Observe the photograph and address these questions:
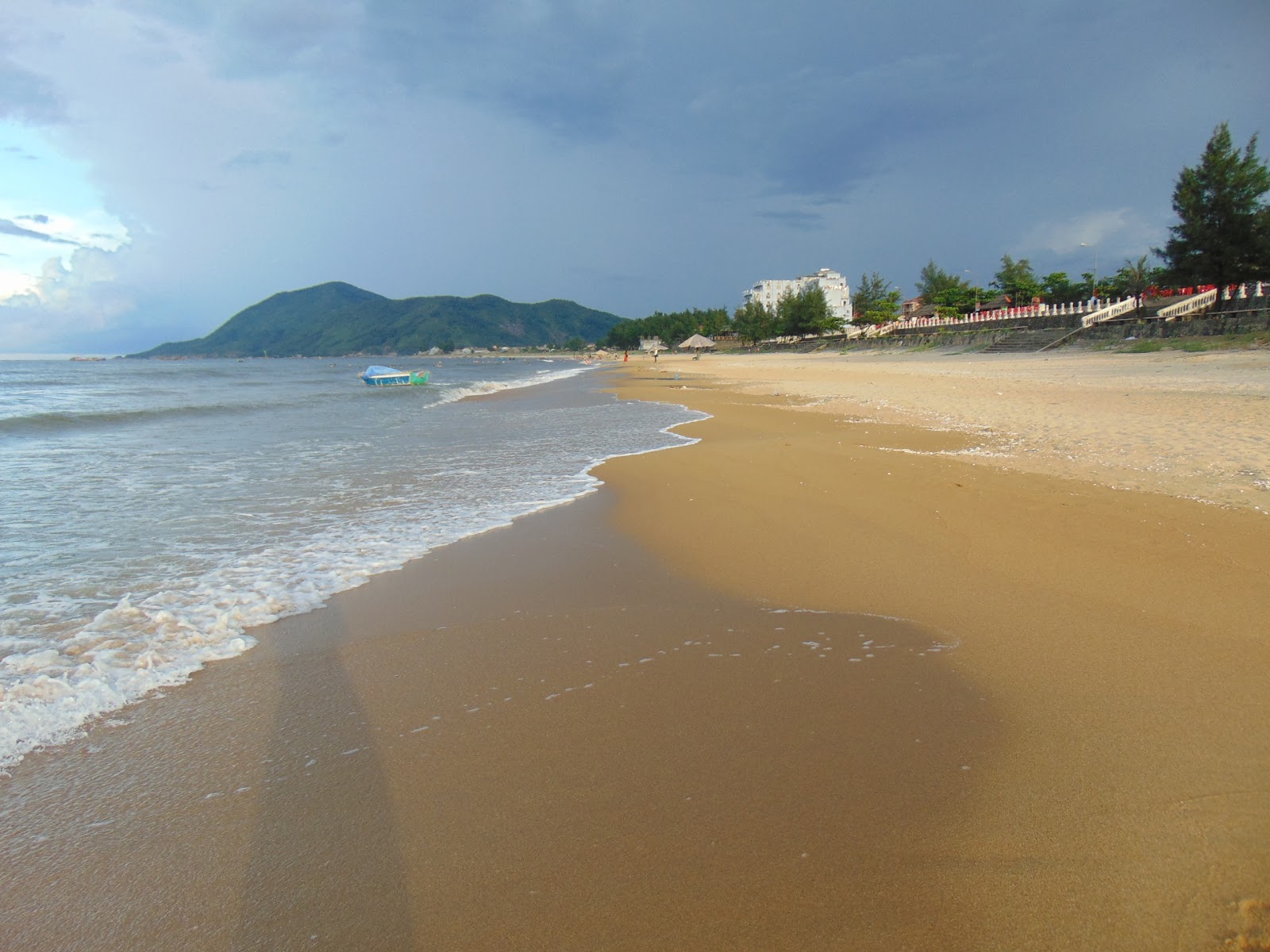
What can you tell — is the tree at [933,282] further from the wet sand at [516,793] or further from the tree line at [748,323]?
the wet sand at [516,793]

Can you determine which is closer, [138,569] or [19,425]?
[138,569]

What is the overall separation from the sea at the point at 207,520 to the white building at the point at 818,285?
130 meters

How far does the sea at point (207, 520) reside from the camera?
379 centimetres

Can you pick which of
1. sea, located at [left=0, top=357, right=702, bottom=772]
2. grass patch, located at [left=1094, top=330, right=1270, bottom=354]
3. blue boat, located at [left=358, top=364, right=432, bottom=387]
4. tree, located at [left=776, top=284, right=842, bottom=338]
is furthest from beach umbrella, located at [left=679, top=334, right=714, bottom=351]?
sea, located at [left=0, top=357, right=702, bottom=772]

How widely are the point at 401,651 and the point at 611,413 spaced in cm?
1599

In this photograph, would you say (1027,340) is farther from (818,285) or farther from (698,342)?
(818,285)

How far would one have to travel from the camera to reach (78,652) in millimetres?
3871

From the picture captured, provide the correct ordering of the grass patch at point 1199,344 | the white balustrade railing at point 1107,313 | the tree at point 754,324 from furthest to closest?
the tree at point 754,324, the white balustrade railing at point 1107,313, the grass patch at point 1199,344

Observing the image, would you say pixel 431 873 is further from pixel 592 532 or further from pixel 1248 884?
pixel 592 532

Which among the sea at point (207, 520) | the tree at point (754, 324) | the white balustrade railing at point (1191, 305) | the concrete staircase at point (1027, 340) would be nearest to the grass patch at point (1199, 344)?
the concrete staircase at point (1027, 340)

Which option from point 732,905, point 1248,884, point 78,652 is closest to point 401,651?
point 78,652

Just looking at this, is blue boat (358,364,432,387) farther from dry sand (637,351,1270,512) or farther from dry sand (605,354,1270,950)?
dry sand (605,354,1270,950)

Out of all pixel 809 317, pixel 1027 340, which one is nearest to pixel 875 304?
pixel 809 317

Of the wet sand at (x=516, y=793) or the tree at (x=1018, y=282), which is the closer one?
the wet sand at (x=516, y=793)
